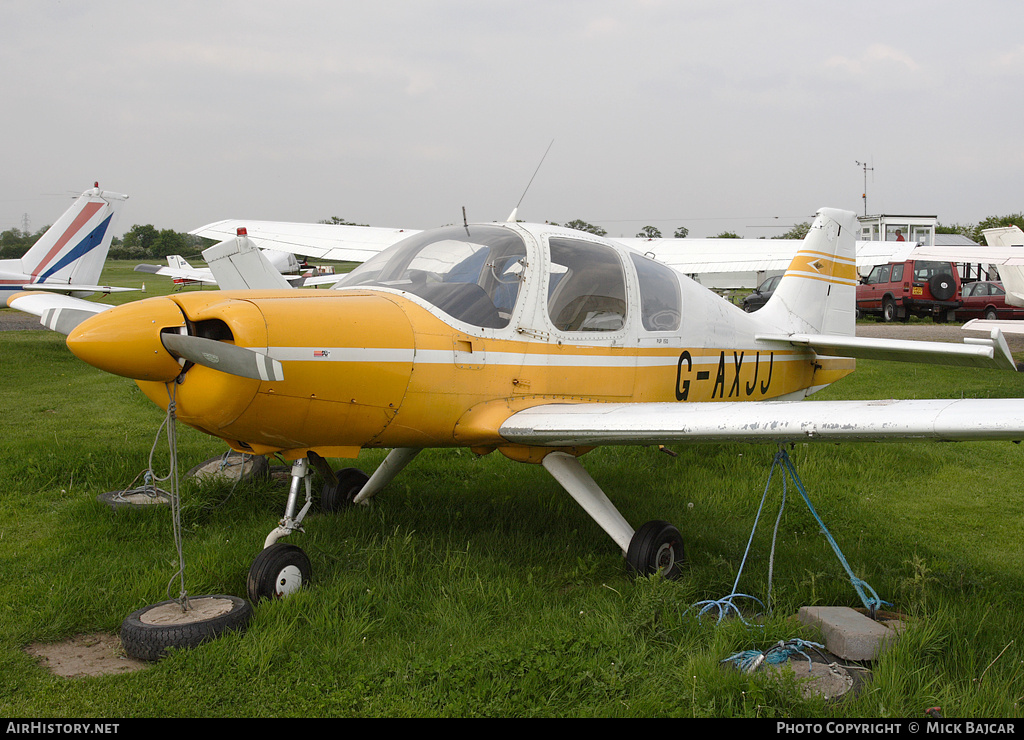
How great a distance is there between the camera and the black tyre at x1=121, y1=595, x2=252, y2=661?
11.1 feet

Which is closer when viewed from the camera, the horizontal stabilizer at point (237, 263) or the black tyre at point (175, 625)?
the black tyre at point (175, 625)

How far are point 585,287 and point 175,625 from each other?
10.1 ft

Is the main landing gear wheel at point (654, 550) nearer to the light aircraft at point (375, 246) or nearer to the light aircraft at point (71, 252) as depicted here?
the light aircraft at point (375, 246)

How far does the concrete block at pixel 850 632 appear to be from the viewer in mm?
3416

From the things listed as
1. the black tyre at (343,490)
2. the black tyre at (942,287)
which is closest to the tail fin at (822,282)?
the black tyre at (343,490)

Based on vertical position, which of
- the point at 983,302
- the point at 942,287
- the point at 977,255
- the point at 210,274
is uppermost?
the point at 210,274

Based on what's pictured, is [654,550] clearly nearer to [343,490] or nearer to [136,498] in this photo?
[343,490]

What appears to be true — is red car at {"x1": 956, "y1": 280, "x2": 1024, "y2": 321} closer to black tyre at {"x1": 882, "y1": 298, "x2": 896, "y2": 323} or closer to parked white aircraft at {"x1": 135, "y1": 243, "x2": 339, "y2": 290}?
black tyre at {"x1": 882, "y1": 298, "x2": 896, "y2": 323}

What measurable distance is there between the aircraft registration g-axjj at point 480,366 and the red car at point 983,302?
19.8 metres

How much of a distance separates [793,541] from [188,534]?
421 centimetres

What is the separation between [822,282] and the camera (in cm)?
739

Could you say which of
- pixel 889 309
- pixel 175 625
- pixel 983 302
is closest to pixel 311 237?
pixel 175 625

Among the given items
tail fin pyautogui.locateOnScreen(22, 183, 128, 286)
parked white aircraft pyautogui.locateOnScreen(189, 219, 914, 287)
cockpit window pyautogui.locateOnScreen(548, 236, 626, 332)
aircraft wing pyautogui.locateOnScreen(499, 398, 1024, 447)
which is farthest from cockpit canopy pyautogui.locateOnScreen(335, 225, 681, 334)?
tail fin pyautogui.locateOnScreen(22, 183, 128, 286)
